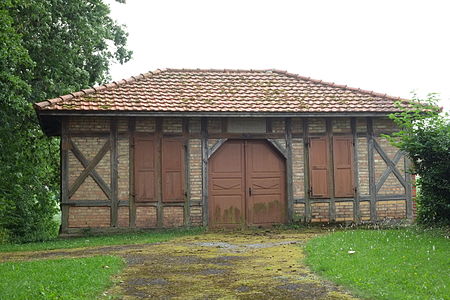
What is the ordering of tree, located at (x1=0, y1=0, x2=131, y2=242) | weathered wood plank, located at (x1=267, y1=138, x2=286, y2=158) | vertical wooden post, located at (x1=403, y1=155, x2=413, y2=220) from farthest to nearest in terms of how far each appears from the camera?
tree, located at (x1=0, y1=0, x2=131, y2=242) < vertical wooden post, located at (x1=403, y1=155, x2=413, y2=220) < weathered wood plank, located at (x1=267, y1=138, x2=286, y2=158)

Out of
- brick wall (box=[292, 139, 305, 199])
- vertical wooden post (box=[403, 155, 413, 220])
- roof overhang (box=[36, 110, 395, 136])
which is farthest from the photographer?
vertical wooden post (box=[403, 155, 413, 220])

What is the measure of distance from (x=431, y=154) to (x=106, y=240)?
752 cm

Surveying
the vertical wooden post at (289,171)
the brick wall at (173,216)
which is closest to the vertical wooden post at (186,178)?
the brick wall at (173,216)

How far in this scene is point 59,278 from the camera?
701 centimetres

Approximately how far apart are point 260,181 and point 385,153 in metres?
3.63

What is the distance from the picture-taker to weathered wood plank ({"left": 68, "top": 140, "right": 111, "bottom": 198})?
526 inches

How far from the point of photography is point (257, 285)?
A: 667 centimetres

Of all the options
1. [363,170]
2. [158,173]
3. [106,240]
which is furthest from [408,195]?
[106,240]

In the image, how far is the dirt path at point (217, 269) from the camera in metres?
6.29

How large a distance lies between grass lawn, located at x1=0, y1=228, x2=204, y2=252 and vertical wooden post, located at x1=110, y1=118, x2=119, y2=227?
59 cm

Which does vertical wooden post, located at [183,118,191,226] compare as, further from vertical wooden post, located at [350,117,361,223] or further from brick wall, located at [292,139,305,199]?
vertical wooden post, located at [350,117,361,223]

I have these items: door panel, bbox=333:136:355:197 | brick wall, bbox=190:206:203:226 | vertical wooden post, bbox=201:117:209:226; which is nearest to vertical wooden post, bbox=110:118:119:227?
brick wall, bbox=190:206:203:226

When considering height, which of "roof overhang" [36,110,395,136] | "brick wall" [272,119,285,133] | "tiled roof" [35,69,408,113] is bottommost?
"brick wall" [272,119,285,133]

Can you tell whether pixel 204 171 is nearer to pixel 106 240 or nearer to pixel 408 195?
pixel 106 240
